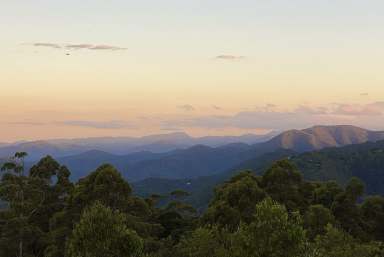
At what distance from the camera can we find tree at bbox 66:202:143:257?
38094mm

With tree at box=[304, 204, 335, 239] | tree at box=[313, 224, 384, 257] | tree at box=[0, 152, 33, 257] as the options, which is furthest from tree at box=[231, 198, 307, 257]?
tree at box=[0, 152, 33, 257]

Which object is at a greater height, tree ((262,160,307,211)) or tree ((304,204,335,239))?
tree ((262,160,307,211))

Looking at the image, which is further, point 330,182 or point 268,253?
point 330,182

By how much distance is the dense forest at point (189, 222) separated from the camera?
126ft

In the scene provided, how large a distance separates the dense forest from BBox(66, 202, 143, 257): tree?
9 cm

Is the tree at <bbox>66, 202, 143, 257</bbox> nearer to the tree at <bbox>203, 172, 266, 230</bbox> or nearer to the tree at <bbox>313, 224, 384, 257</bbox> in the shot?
the tree at <bbox>313, 224, 384, 257</bbox>

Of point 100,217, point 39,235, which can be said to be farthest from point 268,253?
point 39,235

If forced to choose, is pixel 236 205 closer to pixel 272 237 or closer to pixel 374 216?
pixel 374 216

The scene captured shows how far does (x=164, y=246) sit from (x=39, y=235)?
19.7 meters

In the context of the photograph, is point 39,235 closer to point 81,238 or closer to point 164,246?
point 164,246

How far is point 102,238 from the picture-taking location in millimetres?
38969

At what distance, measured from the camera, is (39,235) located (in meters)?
64.4

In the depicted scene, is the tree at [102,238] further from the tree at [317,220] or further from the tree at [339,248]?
the tree at [317,220]

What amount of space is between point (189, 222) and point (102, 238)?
48539 millimetres
